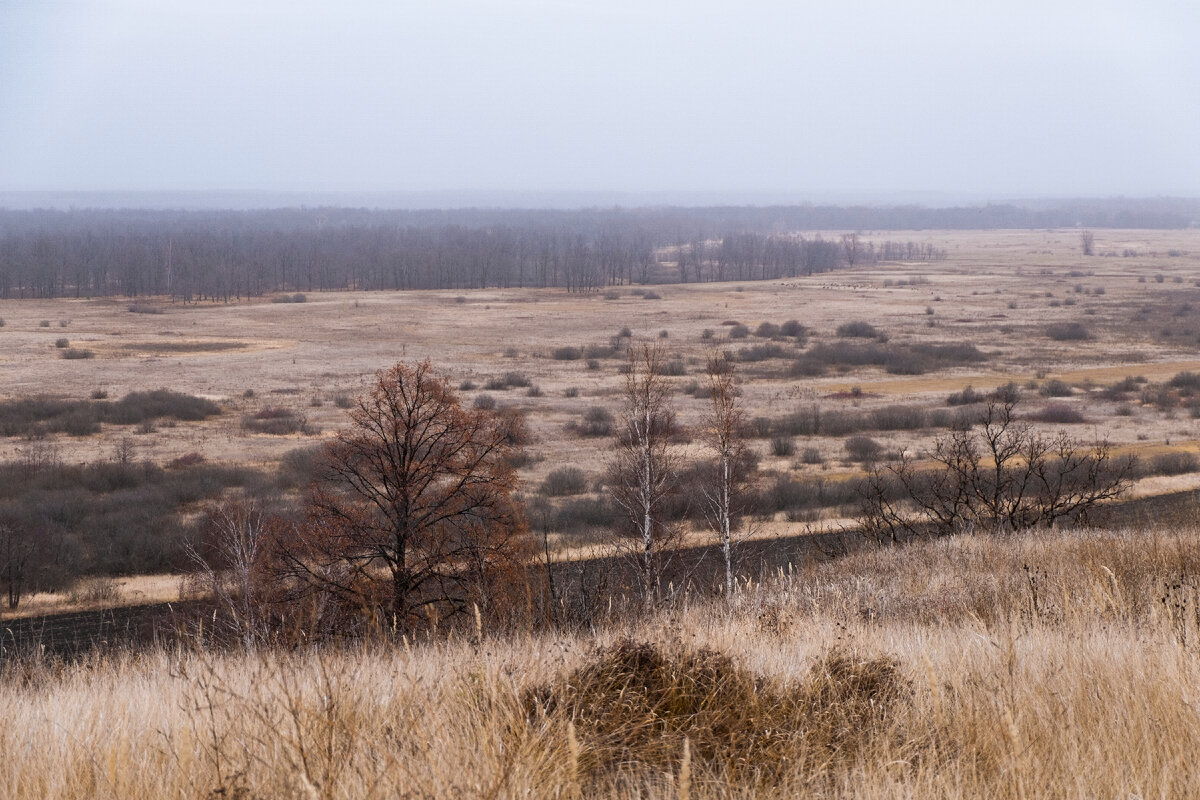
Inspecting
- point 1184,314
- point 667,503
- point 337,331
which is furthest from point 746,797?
point 1184,314

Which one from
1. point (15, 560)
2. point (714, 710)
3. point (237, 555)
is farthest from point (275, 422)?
point (714, 710)

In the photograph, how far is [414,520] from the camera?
69.4 ft

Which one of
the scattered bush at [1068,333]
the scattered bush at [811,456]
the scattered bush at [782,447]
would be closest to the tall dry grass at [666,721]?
the scattered bush at [811,456]

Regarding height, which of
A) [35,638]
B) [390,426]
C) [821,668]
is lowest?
[35,638]

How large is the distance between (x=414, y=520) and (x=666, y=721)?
58.0ft

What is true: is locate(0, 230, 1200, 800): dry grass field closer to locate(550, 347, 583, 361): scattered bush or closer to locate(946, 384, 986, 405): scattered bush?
locate(946, 384, 986, 405): scattered bush

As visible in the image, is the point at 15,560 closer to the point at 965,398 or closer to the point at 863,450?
the point at 863,450

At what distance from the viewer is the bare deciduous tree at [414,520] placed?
19.5 meters

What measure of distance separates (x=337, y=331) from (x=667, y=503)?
64406 millimetres

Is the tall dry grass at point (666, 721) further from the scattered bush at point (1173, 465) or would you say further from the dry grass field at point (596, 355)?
the scattered bush at point (1173, 465)

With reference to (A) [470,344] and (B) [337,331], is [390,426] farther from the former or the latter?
(B) [337,331]

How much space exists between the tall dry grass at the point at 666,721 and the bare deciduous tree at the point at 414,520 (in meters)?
13.1

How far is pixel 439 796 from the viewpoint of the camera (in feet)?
9.98

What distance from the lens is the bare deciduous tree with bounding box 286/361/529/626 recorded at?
19516mm
